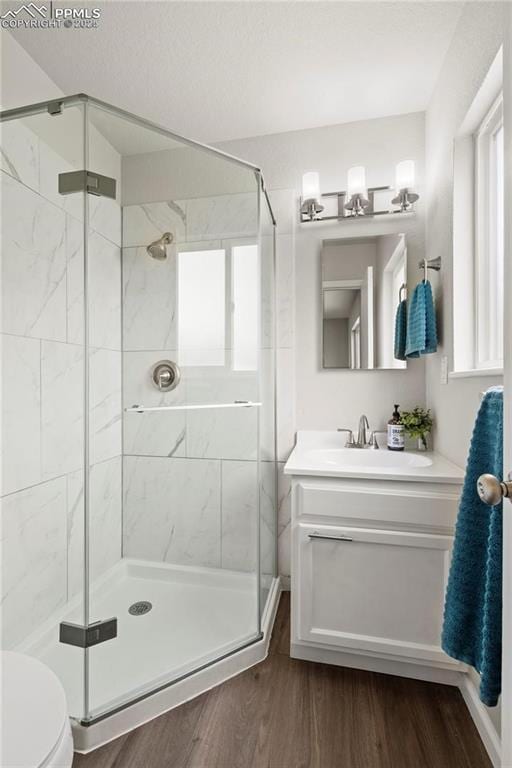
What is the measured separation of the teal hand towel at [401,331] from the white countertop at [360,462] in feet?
1.61

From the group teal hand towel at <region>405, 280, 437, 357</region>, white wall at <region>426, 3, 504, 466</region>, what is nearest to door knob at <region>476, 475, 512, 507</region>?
white wall at <region>426, 3, 504, 466</region>

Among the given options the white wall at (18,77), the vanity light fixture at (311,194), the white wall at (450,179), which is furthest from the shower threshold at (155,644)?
the white wall at (18,77)

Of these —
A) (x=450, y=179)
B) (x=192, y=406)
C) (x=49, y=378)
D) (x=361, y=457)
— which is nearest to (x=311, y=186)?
(x=450, y=179)

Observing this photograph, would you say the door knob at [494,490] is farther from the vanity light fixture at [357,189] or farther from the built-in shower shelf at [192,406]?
the vanity light fixture at [357,189]

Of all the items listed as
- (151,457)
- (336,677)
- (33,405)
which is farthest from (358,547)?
(33,405)

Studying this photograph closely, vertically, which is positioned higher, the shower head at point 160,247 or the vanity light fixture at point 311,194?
the vanity light fixture at point 311,194

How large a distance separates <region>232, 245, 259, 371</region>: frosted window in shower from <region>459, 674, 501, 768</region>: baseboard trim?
4.77 feet

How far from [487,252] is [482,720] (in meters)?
1.62

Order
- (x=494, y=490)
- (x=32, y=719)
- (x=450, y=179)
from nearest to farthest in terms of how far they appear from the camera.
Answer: (x=494, y=490), (x=32, y=719), (x=450, y=179)

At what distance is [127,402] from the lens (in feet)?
5.21

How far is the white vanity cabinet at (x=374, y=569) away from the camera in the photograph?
1416 mm

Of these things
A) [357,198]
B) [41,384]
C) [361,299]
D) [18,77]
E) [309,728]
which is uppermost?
[18,77]

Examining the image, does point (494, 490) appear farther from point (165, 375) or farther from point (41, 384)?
point (41, 384)

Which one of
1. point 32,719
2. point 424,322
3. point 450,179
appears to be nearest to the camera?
point 32,719
